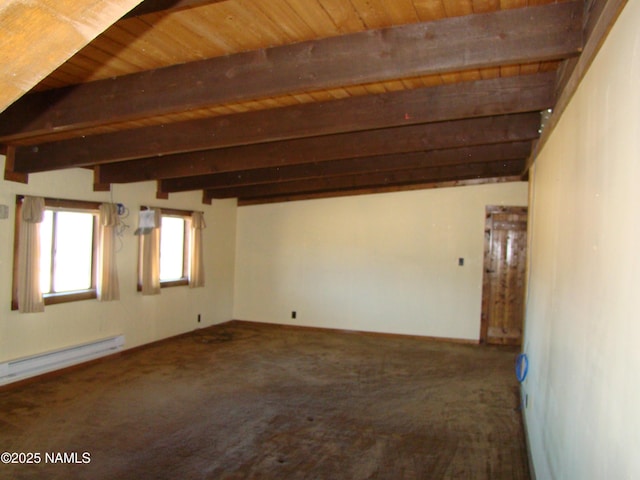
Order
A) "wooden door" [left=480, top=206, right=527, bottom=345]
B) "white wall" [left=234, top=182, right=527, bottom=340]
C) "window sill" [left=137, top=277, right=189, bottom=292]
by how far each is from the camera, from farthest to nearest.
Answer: "white wall" [left=234, top=182, right=527, bottom=340]
"wooden door" [left=480, top=206, right=527, bottom=345]
"window sill" [left=137, top=277, right=189, bottom=292]

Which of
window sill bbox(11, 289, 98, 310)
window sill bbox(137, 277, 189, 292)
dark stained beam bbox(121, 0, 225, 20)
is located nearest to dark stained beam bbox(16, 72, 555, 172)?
window sill bbox(11, 289, 98, 310)

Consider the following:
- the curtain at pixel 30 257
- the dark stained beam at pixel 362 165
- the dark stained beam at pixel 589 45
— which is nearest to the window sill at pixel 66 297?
the curtain at pixel 30 257

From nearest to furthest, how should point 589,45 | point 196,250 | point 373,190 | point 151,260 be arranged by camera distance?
point 589,45 < point 151,260 < point 196,250 < point 373,190

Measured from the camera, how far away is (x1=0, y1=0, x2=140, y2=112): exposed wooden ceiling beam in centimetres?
100

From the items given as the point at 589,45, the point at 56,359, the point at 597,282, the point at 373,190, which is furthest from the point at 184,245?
the point at 597,282

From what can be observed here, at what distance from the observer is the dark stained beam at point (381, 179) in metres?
6.75

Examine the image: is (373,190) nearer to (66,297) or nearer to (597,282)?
(66,297)

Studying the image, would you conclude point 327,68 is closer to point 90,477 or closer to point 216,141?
point 216,141

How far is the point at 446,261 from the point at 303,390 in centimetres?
369

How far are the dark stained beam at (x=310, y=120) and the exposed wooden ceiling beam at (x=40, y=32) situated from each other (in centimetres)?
276

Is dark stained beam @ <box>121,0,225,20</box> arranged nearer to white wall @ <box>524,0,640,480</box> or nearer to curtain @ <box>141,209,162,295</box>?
white wall @ <box>524,0,640,480</box>

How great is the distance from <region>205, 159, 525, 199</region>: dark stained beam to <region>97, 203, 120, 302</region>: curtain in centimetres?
225

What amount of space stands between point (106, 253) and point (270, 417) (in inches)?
119

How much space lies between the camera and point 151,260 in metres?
6.51
